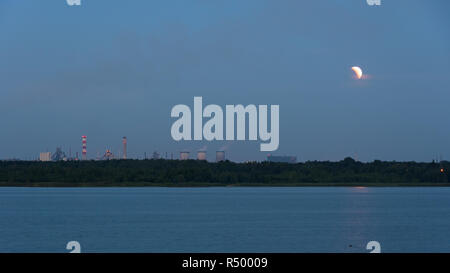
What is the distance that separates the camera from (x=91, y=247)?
62.7 metres

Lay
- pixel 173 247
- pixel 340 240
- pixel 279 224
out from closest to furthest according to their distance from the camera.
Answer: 1. pixel 173 247
2. pixel 340 240
3. pixel 279 224

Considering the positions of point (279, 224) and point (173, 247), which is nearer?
point (173, 247)

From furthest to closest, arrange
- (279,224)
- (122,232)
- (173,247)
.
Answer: (279,224) < (122,232) < (173,247)

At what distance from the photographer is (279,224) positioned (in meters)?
87.1

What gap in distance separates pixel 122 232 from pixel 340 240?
Result: 24710 millimetres
